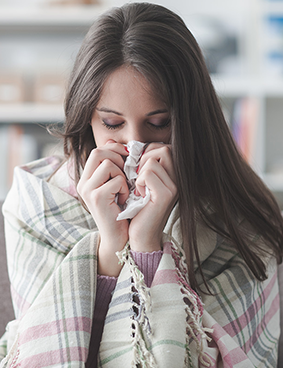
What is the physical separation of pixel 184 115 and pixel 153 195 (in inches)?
6.6

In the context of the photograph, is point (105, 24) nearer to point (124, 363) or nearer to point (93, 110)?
point (93, 110)

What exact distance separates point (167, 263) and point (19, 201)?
44 cm

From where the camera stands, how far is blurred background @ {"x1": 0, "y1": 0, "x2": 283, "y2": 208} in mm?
2221

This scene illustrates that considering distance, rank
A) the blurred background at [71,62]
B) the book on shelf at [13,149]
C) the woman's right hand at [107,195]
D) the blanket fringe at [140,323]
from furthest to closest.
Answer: the book on shelf at [13,149], the blurred background at [71,62], the woman's right hand at [107,195], the blanket fringe at [140,323]

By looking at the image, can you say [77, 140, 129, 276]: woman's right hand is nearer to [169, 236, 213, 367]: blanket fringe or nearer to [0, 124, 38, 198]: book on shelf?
[169, 236, 213, 367]: blanket fringe

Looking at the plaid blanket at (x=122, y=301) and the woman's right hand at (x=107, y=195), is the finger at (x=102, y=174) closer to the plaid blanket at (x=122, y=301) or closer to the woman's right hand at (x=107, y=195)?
the woman's right hand at (x=107, y=195)

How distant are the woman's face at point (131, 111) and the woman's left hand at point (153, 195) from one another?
5cm

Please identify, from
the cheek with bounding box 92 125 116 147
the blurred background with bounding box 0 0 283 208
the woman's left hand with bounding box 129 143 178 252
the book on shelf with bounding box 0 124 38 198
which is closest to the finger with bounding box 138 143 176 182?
the woman's left hand with bounding box 129 143 178 252

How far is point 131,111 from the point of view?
2.76 feet

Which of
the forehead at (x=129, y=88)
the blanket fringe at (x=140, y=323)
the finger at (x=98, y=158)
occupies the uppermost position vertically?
the forehead at (x=129, y=88)

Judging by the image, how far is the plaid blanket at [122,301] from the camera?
30.3 inches

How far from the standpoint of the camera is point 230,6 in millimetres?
2307

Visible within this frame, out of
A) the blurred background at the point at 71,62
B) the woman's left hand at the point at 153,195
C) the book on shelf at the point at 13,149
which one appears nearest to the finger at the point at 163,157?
the woman's left hand at the point at 153,195

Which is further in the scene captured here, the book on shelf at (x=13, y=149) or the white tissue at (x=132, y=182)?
the book on shelf at (x=13, y=149)
